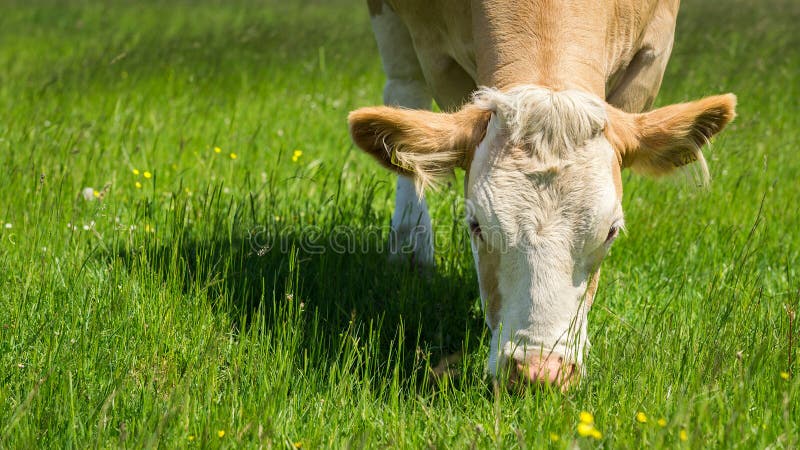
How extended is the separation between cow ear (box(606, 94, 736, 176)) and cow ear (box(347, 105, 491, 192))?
504mm

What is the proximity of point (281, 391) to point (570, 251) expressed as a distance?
1067 millimetres

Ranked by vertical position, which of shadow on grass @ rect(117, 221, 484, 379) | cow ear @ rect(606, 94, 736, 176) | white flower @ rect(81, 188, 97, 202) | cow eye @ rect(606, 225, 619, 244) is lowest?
shadow on grass @ rect(117, 221, 484, 379)

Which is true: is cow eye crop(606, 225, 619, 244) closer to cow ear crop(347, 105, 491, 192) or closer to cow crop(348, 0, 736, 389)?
cow crop(348, 0, 736, 389)

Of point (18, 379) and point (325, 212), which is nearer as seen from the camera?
point (18, 379)

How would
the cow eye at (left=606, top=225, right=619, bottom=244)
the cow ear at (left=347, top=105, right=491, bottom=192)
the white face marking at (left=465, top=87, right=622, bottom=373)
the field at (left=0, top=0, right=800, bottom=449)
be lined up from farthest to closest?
the cow ear at (left=347, top=105, right=491, bottom=192) < the cow eye at (left=606, top=225, right=619, bottom=244) < the white face marking at (left=465, top=87, right=622, bottom=373) < the field at (left=0, top=0, right=800, bottom=449)

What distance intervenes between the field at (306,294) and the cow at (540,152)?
0.71 ft

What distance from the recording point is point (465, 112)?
3268 mm

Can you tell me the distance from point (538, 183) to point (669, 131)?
0.64 metres

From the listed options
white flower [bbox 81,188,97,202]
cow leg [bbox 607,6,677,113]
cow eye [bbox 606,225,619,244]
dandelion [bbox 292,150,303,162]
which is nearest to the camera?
cow eye [bbox 606,225,619,244]

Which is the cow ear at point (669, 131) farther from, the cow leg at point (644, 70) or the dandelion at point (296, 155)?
the dandelion at point (296, 155)

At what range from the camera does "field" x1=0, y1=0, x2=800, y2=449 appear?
8.87ft

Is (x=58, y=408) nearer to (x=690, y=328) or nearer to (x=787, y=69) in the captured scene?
(x=690, y=328)

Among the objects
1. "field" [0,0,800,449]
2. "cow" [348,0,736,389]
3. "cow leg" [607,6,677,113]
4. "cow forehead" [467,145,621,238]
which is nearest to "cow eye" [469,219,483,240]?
"cow" [348,0,736,389]

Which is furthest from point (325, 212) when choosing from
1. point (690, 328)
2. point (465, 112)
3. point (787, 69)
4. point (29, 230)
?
point (787, 69)
